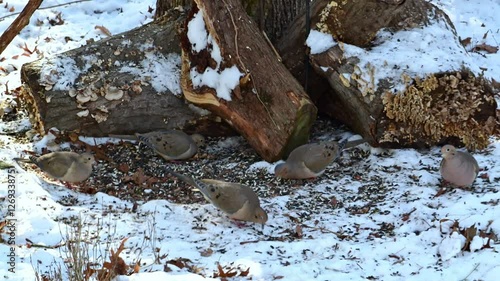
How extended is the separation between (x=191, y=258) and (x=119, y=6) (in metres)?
6.11

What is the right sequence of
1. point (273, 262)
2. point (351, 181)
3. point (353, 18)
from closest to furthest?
point (273, 262) < point (351, 181) < point (353, 18)

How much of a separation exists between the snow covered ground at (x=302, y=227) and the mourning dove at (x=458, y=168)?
0.11 metres

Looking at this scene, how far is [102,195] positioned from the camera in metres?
5.66

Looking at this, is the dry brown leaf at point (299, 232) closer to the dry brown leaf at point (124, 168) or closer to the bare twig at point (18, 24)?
the dry brown leaf at point (124, 168)

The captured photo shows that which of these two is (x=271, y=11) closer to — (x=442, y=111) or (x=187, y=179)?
(x=442, y=111)

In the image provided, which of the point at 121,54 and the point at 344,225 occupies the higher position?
the point at 121,54

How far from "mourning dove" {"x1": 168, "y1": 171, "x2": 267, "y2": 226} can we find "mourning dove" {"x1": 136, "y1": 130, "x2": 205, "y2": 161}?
103 cm

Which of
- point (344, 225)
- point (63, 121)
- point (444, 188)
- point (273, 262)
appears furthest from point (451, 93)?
point (63, 121)

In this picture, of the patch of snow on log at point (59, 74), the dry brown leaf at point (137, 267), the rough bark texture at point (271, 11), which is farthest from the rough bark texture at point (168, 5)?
the dry brown leaf at point (137, 267)

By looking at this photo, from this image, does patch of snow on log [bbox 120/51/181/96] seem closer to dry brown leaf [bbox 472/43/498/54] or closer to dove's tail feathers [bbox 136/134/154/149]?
dove's tail feathers [bbox 136/134/154/149]

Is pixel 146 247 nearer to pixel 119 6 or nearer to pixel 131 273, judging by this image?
pixel 131 273

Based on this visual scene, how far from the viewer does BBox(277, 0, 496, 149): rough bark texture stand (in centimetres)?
615

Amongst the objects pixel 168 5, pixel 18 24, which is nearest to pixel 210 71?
pixel 168 5

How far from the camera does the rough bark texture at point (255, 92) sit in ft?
20.5
